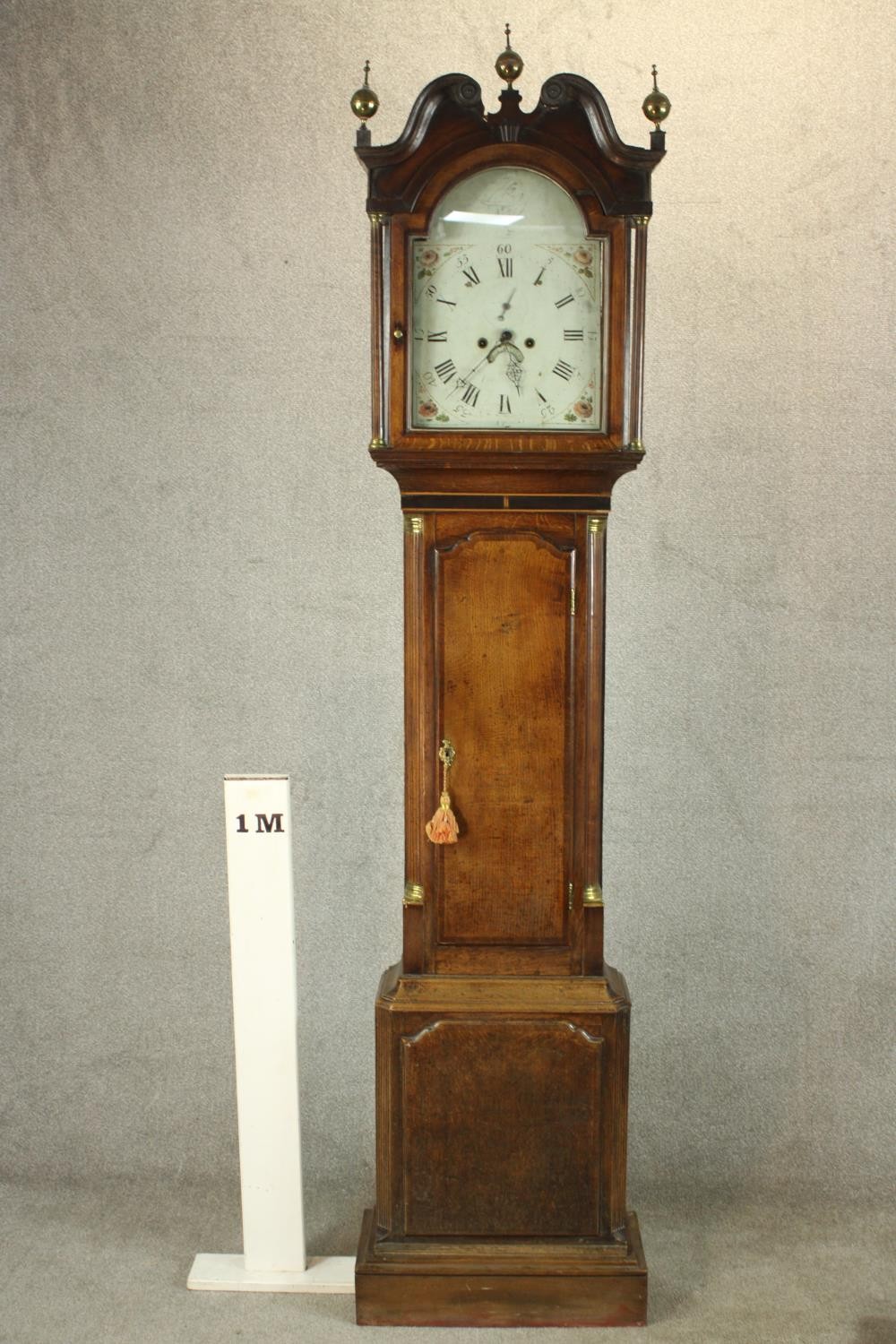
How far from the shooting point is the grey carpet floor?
2732 millimetres

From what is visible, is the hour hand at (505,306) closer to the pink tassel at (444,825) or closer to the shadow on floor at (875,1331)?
the pink tassel at (444,825)

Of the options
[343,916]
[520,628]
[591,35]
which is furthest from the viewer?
[343,916]

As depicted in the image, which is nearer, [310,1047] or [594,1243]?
[594,1243]

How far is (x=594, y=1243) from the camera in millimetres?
2734

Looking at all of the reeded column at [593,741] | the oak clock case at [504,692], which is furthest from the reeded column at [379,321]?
the reeded column at [593,741]

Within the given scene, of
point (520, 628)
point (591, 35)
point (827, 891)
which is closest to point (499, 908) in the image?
point (520, 628)

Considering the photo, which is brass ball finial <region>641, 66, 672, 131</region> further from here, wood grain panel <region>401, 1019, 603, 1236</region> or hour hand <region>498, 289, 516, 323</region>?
wood grain panel <region>401, 1019, 603, 1236</region>

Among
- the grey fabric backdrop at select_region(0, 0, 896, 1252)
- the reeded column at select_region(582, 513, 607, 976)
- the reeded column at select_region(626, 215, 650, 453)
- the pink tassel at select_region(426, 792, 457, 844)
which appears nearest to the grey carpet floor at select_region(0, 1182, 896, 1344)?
the grey fabric backdrop at select_region(0, 0, 896, 1252)

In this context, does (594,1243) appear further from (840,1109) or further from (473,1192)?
(840,1109)

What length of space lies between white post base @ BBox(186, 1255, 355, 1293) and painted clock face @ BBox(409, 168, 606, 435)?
1.76m

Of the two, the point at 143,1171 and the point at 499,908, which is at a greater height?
the point at 499,908

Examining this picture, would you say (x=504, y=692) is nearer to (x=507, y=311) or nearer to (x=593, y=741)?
(x=593, y=741)

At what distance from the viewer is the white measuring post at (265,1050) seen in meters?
2.78

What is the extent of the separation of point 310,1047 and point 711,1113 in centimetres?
98
